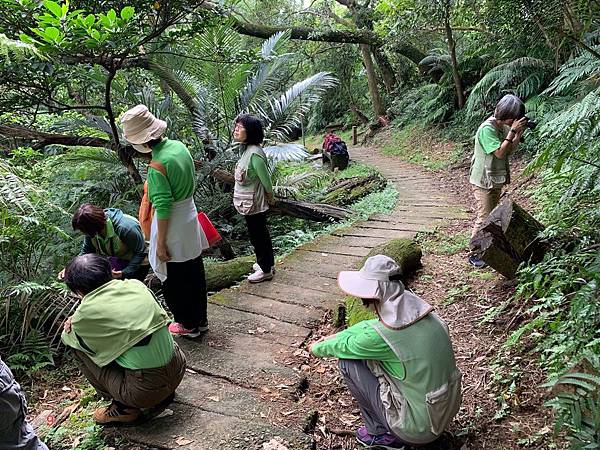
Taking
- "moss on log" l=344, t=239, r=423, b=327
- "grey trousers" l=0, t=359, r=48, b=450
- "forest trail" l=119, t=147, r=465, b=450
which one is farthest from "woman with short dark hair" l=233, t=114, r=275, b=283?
"grey trousers" l=0, t=359, r=48, b=450

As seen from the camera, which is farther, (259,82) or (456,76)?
(456,76)

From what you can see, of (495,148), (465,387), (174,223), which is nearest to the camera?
(465,387)

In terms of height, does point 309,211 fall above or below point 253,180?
below

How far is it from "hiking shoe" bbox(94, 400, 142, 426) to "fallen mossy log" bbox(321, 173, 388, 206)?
6177 mm

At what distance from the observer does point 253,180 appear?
13.9ft

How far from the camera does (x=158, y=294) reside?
493 cm

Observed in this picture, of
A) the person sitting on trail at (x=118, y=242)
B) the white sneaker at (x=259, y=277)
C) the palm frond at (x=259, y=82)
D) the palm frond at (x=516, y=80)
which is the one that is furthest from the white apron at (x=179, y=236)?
the palm frond at (x=516, y=80)

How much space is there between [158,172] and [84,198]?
4.15 m

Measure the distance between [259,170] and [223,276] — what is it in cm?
134

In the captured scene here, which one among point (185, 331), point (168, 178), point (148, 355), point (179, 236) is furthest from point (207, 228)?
point (148, 355)

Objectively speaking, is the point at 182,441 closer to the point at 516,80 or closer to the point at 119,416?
the point at 119,416

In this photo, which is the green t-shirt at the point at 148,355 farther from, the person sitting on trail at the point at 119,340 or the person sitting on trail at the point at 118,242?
the person sitting on trail at the point at 118,242

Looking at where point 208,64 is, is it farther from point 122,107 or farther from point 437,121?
point 437,121

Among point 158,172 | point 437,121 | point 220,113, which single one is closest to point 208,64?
point 220,113
